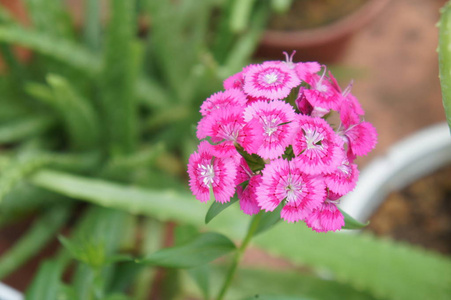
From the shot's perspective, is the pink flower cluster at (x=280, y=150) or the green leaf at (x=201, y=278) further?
the green leaf at (x=201, y=278)

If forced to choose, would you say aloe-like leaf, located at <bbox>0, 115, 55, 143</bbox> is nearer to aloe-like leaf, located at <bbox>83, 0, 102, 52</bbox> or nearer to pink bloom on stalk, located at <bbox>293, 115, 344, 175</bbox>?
aloe-like leaf, located at <bbox>83, 0, 102, 52</bbox>

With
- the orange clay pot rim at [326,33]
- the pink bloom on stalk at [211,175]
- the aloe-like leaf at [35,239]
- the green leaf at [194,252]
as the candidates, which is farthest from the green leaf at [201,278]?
the orange clay pot rim at [326,33]

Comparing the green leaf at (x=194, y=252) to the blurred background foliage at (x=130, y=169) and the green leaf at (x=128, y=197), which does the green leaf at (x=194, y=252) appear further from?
the green leaf at (x=128, y=197)

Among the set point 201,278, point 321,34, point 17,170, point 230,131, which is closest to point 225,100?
point 230,131

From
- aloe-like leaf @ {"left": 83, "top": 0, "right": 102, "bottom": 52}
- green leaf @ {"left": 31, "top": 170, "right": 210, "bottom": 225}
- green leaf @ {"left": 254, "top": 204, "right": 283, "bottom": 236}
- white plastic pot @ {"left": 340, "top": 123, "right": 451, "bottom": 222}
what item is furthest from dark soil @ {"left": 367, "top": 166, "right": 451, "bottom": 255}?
aloe-like leaf @ {"left": 83, "top": 0, "right": 102, "bottom": 52}

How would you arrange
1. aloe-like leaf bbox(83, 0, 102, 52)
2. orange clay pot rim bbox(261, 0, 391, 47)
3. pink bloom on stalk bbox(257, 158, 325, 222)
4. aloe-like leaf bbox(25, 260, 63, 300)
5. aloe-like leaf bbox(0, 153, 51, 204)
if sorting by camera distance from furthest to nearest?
1. orange clay pot rim bbox(261, 0, 391, 47)
2. aloe-like leaf bbox(83, 0, 102, 52)
3. aloe-like leaf bbox(0, 153, 51, 204)
4. aloe-like leaf bbox(25, 260, 63, 300)
5. pink bloom on stalk bbox(257, 158, 325, 222)

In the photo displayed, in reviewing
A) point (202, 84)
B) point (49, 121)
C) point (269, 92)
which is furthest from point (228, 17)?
point (269, 92)
